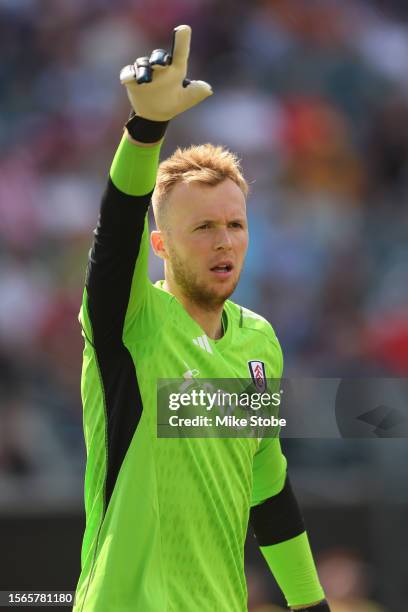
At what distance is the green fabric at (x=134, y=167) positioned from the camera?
255 cm

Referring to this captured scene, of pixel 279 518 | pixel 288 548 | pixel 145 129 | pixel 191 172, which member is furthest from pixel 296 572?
pixel 145 129

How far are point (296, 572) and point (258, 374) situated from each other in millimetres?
749

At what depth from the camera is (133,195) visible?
2574mm

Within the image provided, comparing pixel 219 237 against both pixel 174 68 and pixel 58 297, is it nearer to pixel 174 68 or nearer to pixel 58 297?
pixel 174 68

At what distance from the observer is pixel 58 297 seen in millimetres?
6645

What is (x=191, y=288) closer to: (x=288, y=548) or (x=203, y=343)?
(x=203, y=343)

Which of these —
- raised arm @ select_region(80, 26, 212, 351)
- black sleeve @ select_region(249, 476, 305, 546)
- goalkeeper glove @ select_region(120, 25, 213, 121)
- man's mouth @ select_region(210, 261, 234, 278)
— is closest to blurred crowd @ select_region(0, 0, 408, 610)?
black sleeve @ select_region(249, 476, 305, 546)

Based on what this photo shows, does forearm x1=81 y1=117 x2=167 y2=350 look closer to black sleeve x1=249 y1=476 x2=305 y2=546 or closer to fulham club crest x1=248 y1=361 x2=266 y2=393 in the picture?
fulham club crest x1=248 y1=361 x2=266 y2=393

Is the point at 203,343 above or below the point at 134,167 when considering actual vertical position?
below

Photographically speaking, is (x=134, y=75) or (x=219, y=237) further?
(x=219, y=237)

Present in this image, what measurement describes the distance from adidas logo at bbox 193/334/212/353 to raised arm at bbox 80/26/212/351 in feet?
0.80

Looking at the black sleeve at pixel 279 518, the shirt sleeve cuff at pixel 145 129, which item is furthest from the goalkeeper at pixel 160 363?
the black sleeve at pixel 279 518

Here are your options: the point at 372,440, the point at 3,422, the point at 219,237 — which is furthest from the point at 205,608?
the point at 3,422

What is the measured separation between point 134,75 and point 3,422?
3956 mm
